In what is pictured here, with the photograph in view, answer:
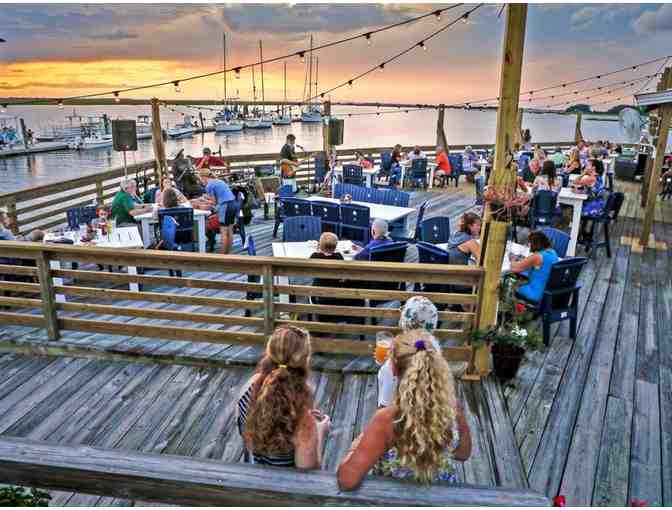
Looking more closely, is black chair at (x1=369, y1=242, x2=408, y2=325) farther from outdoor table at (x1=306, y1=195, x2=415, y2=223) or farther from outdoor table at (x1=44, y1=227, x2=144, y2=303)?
outdoor table at (x1=44, y1=227, x2=144, y2=303)

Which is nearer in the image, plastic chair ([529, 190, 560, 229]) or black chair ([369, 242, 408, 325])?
black chair ([369, 242, 408, 325])

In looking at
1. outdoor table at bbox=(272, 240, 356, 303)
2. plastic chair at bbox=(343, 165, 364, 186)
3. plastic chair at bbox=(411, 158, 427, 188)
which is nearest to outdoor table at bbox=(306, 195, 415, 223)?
outdoor table at bbox=(272, 240, 356, 303)

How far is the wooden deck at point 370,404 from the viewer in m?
2.91

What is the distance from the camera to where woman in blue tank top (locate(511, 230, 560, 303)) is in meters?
4.36

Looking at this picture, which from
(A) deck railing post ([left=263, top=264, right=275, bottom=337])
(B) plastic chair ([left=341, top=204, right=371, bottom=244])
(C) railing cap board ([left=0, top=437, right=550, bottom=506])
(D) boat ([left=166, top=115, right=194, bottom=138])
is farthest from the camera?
(D) boat ([left=166, top=115, right=194, bottom=138])

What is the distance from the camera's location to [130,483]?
4.35ft

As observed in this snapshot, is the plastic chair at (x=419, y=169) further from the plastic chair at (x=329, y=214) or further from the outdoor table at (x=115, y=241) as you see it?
the outdoor table at (x=115, y=241)

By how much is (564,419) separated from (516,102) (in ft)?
7.34

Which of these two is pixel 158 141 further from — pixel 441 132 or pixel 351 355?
pixel 441 132

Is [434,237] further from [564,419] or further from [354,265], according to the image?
[564,419]

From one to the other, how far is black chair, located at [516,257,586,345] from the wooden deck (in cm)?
25

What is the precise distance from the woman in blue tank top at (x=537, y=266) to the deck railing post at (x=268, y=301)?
2.21 meters

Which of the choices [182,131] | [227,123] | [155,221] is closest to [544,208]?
[155,221]

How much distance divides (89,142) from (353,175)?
163 feet
